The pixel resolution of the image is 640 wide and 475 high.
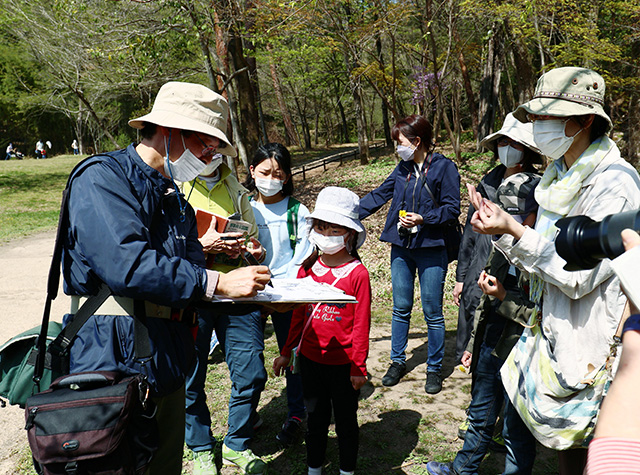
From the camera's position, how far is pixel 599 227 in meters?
1.29

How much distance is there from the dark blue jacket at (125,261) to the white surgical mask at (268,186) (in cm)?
177

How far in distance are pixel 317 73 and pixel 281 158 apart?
25.3m

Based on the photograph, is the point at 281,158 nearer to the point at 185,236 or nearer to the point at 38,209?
the point at 185,236

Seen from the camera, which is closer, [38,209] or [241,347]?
[241,347]

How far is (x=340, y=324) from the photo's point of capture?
3051 millimetres

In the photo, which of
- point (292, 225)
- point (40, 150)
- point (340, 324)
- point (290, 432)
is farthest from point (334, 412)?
point (40, 150)

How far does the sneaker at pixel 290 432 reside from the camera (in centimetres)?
369

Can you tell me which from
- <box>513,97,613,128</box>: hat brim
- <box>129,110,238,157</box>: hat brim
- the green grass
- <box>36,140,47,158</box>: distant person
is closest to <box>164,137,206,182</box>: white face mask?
<box>129,110,238,157</box>: hat brim

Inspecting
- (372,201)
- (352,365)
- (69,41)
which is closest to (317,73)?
(69,41)

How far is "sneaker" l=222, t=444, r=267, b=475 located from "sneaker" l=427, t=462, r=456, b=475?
1.07 m

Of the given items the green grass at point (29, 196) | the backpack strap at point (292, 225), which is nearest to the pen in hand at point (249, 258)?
the backpack strap at point (292, 225)

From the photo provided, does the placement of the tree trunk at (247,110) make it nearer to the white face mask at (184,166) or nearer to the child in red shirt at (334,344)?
the child in red shirt at (334,344)

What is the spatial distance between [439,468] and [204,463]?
4.96 feet

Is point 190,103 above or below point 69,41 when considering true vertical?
below
